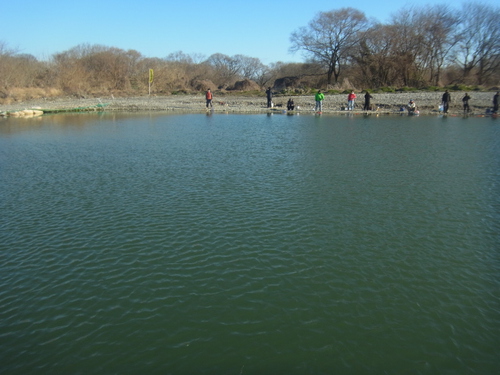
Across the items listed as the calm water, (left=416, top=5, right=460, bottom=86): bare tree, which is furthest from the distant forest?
the calm water

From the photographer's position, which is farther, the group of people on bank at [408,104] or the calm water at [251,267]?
the group of people on bank at [408,104]

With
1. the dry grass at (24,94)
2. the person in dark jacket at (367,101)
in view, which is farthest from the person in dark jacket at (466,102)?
the dry grass at (24,94)

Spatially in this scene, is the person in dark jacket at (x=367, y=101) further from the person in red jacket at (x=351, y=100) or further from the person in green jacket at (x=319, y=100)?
the person in green jacket at (x=319, y=100)

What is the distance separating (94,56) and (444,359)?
66406mm

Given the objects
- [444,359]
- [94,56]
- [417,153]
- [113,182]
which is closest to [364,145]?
[417,153]

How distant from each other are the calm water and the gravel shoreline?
86.8 ft

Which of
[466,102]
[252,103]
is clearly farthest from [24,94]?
[466,102]

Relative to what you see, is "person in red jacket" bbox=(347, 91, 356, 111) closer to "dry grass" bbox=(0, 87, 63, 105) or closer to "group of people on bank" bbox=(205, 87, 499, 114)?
"group of people on bank" bbox=(205, 87, 499, 114)

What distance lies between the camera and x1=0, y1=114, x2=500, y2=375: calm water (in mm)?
6156

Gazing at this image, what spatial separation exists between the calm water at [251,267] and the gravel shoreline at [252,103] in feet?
86.8

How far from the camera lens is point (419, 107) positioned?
4147 centimetres

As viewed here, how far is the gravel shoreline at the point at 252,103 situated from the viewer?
135ft

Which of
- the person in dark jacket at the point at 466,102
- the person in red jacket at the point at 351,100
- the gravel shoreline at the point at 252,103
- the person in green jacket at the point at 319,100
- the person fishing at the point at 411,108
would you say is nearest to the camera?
the person in dark jacket at the point at 466,102

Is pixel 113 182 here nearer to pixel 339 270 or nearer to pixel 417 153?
pixel 339 270
